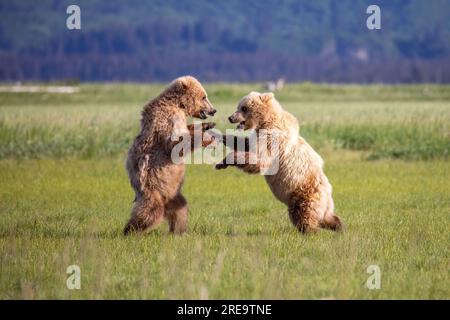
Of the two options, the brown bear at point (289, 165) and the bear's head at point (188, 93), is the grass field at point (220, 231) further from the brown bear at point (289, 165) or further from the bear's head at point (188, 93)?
the bear's head at point (188, 93)

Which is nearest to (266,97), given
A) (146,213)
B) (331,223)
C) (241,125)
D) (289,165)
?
(241,125)

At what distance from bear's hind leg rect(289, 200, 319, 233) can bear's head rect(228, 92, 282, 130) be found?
1000 millimetres

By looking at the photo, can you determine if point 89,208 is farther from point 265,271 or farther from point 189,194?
point 265,271

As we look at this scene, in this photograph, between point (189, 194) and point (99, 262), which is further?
point (189, 194)

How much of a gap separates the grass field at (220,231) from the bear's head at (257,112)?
4.32 ft

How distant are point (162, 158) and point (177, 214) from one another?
2.29 ft

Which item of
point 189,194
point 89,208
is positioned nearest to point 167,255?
point 89,208

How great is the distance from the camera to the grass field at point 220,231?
326 inches

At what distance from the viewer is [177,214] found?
1096 centimetres

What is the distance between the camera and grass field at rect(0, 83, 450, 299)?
8281 millimetres

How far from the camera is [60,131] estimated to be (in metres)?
23.9

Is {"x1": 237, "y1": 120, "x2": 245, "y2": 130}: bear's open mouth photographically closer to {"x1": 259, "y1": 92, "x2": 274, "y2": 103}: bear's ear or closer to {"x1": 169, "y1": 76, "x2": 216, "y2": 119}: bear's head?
{"x1": 259, "y1": 92, "x2": 274, "y2": 103}: bear's ear

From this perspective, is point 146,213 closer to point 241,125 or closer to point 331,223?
point 241,125
